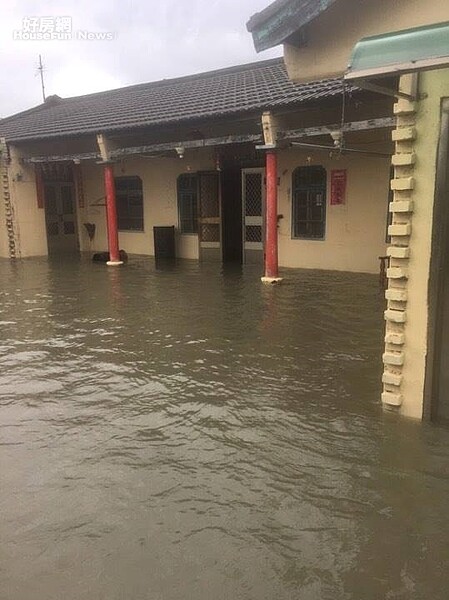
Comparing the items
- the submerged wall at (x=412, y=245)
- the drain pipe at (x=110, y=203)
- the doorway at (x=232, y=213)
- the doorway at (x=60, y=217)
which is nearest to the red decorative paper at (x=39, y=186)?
the doorway at (x=60, y=217)

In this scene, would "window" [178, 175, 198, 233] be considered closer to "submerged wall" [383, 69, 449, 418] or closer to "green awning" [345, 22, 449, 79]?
"submerged wall" [383, 69, 449, 418]

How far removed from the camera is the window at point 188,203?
13.1m

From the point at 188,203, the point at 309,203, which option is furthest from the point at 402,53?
the point at 188,203

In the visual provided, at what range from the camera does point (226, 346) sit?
5949 mm

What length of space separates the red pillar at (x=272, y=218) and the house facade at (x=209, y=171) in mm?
158

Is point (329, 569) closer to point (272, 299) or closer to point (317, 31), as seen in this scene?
point (317, 31)

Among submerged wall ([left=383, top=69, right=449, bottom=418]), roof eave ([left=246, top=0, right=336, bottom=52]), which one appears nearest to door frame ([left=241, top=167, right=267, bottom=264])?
roof eave ([left=246, top=0, right=336, bottom=52])

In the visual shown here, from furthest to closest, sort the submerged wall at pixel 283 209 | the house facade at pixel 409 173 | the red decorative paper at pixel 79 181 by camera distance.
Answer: the red decorative paper at pixel 79 181, the submerged wall at pixel 283 209, the house facade at pixel 409 173

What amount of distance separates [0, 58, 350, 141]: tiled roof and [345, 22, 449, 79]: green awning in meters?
5.38

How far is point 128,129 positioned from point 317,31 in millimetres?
8101

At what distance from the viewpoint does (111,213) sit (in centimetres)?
1259

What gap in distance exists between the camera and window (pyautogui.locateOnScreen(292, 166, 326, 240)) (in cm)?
1095

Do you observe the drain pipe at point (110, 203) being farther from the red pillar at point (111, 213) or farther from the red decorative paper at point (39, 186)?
the red decorative paper at point (39, 186)

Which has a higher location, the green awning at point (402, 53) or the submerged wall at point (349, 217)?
the green awning at point (402, 53)
